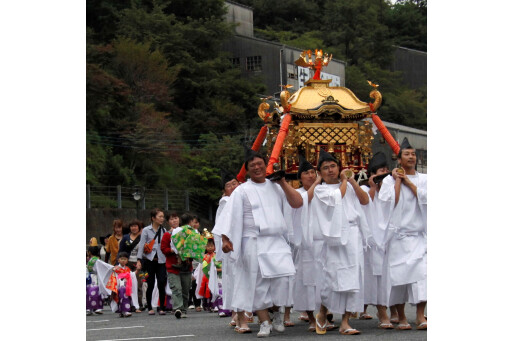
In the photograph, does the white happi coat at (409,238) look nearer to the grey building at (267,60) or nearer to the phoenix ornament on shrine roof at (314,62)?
the phoenix ornament on shrine roof at (314,62)

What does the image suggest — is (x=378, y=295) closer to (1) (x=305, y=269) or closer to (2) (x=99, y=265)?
(1) (x=305, y=269)

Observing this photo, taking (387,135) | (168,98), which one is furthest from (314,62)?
(168,98)

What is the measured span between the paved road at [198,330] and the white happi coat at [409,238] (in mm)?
512

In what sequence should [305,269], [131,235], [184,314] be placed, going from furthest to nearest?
[131,235] → [184,314] → [305,269]

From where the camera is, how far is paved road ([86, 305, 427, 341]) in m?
10.5

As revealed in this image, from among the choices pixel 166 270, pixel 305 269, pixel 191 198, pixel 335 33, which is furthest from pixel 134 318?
pixel 335 33

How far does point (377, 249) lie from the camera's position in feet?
39.4

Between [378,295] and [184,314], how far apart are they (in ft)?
14.3

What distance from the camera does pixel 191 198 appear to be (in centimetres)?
4081

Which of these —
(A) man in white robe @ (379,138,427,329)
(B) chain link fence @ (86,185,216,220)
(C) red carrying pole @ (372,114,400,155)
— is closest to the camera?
(A) man in white robe @ (379,138,427,329)

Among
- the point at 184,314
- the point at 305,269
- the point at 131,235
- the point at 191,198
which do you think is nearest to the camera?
the point at 305,269

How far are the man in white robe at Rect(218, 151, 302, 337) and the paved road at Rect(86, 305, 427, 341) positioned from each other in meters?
0.40

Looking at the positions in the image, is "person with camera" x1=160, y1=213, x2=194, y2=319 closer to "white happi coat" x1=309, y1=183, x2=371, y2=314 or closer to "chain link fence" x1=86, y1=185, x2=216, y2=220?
"white happi coat" x1=309, y1=183, x2=371, y2=314

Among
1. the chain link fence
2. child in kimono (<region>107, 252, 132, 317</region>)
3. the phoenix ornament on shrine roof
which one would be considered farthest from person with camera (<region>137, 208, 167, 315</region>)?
the chain link fence
